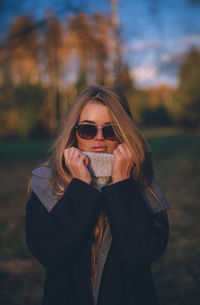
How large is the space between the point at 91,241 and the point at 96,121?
27.7 inches

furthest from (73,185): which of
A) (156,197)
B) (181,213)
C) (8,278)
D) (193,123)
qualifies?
(193,123)

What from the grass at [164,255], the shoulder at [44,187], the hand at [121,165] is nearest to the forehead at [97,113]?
the hand at [121,165]

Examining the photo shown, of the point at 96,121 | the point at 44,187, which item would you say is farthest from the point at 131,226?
the point at 96,121

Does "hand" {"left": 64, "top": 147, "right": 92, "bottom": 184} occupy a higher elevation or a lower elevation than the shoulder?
higher

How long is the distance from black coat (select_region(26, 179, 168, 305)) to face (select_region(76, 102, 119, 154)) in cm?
31

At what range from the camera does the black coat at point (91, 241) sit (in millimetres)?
1249

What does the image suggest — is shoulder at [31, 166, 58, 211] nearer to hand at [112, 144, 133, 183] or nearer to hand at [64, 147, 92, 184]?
hand at [64, 147, 92, 184]

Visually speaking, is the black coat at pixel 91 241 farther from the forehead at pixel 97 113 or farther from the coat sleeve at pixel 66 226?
the forehead at pixel 97 113

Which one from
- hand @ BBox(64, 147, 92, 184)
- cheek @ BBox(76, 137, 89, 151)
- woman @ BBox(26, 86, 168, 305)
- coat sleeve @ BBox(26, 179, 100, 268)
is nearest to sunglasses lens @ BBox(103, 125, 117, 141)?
woman @ BBox(26, 86, 168, 305)

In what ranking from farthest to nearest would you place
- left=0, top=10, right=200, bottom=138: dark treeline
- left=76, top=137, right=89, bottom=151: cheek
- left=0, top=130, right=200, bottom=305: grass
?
left=0, top=10, right=200, bottom=138: dark treeline → left=0, top=130, right=200, bottom=305: grass → left=76, top=137, right=89, bottom=151: cheek

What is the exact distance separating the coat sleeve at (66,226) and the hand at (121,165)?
17 cm

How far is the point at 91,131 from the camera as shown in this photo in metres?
1.54

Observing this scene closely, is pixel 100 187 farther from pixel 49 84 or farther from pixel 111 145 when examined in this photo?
pixel 49 84

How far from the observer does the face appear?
1556mm
